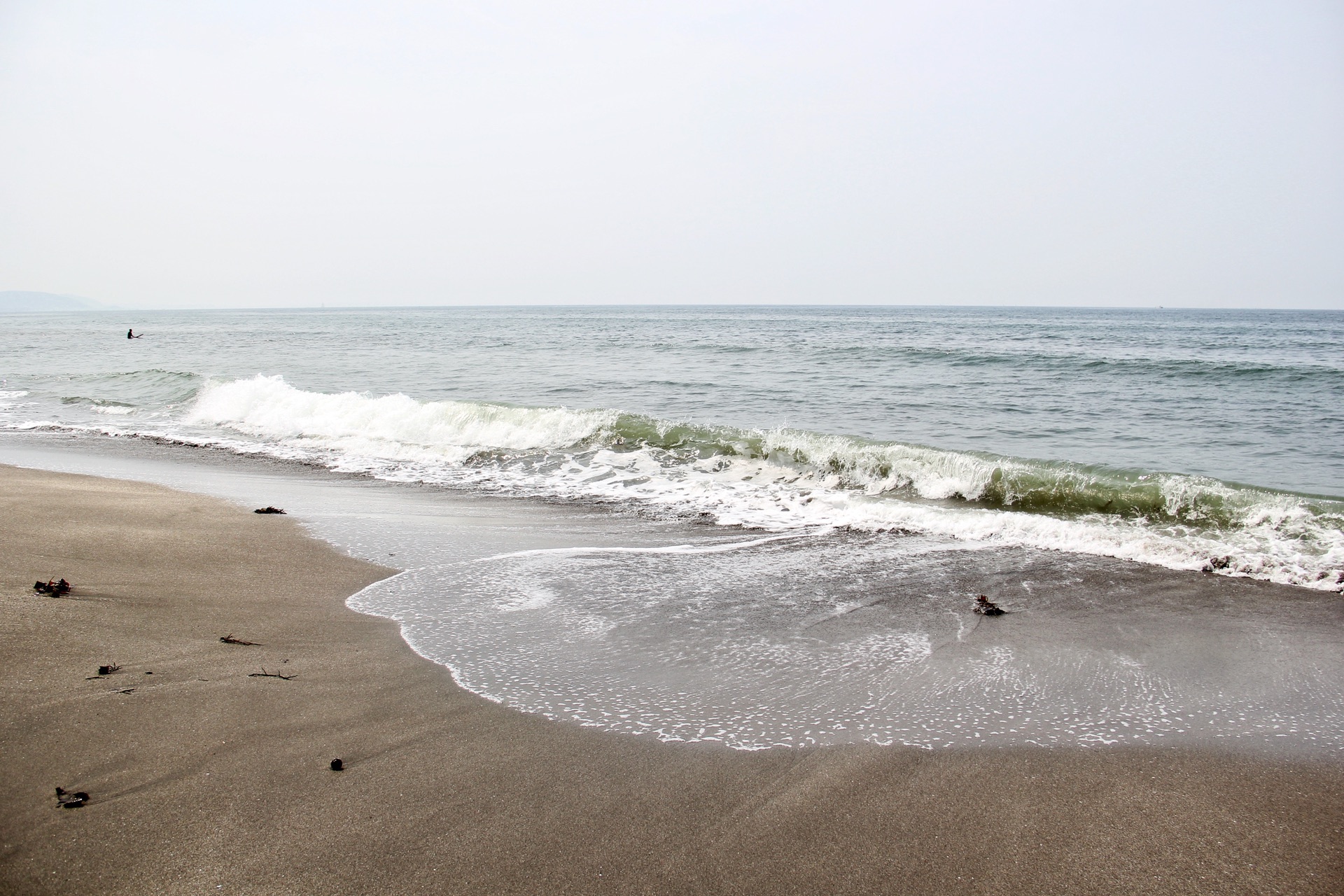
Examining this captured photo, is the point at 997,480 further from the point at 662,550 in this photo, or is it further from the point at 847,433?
the point at 662,550

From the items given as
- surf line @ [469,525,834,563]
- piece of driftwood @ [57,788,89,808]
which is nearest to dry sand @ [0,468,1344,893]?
piece of driftwood @ [57,788,89,808]

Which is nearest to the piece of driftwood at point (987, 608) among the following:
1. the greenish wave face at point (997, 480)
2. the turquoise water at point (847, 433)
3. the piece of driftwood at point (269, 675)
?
the turquoise water at point (847, 433)

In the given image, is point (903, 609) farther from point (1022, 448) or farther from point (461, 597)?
point (1022, 448)

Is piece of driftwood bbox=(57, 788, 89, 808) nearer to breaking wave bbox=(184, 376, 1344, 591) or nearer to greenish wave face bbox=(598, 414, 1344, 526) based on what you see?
breaking wave bbox=(184, 376, 1344, 591)

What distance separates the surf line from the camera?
20.8ft

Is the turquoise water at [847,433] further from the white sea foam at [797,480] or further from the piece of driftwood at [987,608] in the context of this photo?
the piece of driftwood at [987,608]

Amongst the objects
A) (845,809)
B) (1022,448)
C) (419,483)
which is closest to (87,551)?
(419,483)

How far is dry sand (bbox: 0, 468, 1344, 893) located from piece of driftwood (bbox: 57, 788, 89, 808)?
0.09 feet

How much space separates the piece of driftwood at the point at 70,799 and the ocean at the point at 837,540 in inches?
63.0

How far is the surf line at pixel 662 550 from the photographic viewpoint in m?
6.34

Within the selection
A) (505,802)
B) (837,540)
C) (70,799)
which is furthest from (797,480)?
(70,799)

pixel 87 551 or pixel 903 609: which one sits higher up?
pixel 87 551

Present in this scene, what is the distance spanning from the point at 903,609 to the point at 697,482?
15.9 ft

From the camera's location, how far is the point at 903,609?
514cm
